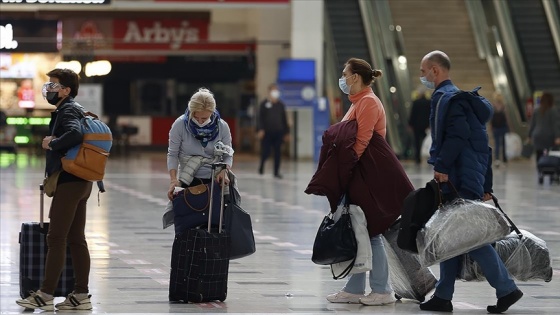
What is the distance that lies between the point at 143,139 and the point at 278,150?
14506 mm

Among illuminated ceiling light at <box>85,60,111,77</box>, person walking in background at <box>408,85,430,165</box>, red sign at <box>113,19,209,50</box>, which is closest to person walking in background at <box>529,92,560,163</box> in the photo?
person walking in background at <box>408,85,430,165</box>

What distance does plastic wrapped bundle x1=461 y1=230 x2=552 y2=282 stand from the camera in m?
8.85

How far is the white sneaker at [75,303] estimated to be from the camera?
27.9 feet

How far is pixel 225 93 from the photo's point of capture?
123ft

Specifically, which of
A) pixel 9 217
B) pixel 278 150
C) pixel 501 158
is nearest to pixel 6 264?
pixel 9 217

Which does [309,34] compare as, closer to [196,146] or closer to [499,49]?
[499,49]

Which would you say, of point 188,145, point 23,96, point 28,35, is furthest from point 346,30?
point 188,145

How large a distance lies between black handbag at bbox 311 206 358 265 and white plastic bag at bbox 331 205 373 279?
1.1 inches

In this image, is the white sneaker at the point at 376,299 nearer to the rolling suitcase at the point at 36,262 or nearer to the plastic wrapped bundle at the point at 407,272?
the plastic wrapped bundle at the point at 407,272

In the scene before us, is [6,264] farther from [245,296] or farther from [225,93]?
[225,93]

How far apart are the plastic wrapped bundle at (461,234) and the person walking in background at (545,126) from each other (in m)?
13.9

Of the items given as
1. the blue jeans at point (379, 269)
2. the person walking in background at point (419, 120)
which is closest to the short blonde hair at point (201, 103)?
the blue jeans at point (379, 269)

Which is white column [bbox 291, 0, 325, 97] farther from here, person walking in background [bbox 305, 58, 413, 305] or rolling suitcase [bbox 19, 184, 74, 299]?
rolling suitcase [bbox 19, 184, 74, 299]

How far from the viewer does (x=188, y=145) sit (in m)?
9.24
